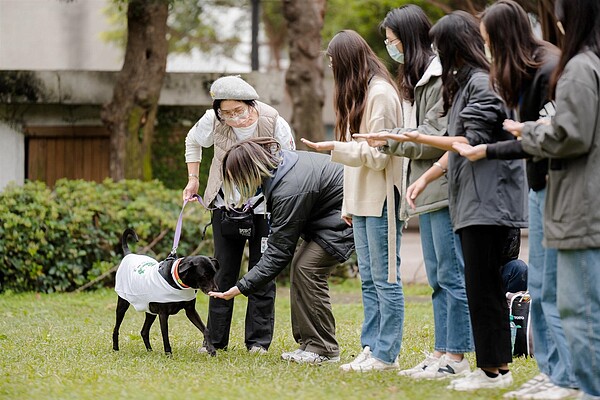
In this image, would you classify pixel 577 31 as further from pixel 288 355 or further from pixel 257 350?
pixel 257 350

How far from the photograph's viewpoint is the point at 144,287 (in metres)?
6.86

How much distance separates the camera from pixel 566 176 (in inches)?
179

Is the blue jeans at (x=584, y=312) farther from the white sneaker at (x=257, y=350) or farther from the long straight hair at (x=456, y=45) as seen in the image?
the white sneaker at (x=257, y=350)

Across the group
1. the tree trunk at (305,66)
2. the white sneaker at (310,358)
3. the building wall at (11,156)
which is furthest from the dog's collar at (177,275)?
the tree trunk at (305,66)

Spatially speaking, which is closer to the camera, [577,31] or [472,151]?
[577,31]

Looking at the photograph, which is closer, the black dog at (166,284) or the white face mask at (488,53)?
the white face mask at (488,53)

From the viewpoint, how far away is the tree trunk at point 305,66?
14781 mm

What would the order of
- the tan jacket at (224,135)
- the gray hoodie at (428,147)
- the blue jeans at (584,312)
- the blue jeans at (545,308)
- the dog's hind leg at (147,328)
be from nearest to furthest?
the blue jeans at (584,312) < the blue jeans at (545,308) < the gray hoodie at (428,147) < the tan jacket at (224,135) < the dog's hind leg at (147,328)

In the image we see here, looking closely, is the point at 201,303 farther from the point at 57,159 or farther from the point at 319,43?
the point at 319,43

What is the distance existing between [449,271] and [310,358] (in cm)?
149

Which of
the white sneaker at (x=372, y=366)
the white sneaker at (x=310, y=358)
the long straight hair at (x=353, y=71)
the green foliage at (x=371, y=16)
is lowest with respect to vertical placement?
the white sneaker at (x=310, y=358)

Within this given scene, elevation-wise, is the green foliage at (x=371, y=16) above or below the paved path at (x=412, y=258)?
above

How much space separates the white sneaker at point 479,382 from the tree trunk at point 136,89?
8.77 m

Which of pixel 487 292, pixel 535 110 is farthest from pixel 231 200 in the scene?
pixel 535 110
